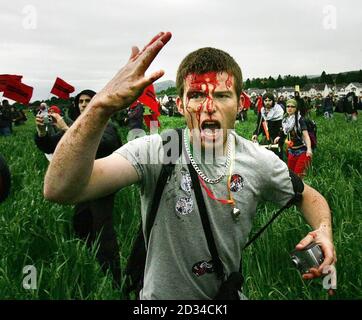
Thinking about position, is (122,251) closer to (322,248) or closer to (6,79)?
(322,248)

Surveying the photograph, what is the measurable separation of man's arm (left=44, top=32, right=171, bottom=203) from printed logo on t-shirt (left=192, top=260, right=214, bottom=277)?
20.4 inches

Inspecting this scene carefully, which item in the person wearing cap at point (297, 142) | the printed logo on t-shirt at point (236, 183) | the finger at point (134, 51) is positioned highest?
the finger at point (134, 51)

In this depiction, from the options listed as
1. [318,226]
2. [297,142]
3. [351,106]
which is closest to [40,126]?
[318,226]

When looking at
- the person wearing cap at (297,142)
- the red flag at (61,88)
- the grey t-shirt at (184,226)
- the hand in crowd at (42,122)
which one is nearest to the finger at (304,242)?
the grey t-shirt at (184,226)

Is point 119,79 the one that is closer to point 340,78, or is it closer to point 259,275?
point 259,275

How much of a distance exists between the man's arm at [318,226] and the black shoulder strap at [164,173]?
0.46 m

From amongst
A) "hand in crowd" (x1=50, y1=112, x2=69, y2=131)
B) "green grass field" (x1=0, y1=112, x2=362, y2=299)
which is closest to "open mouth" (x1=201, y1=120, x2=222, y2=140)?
"green grass field" (x1=0, y1=112, x2=362, y2=299)

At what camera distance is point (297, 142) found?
588cm

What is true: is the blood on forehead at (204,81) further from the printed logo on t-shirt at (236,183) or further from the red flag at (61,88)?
the red flag at (61,88)

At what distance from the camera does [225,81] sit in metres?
1.52

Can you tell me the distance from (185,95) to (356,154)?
507cm

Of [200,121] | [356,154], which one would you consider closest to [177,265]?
[200,121]

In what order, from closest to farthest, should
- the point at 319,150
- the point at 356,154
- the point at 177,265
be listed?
the point at 177,265 → the point at 356,154 → the point at 319,150

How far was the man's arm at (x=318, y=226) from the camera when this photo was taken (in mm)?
1355
